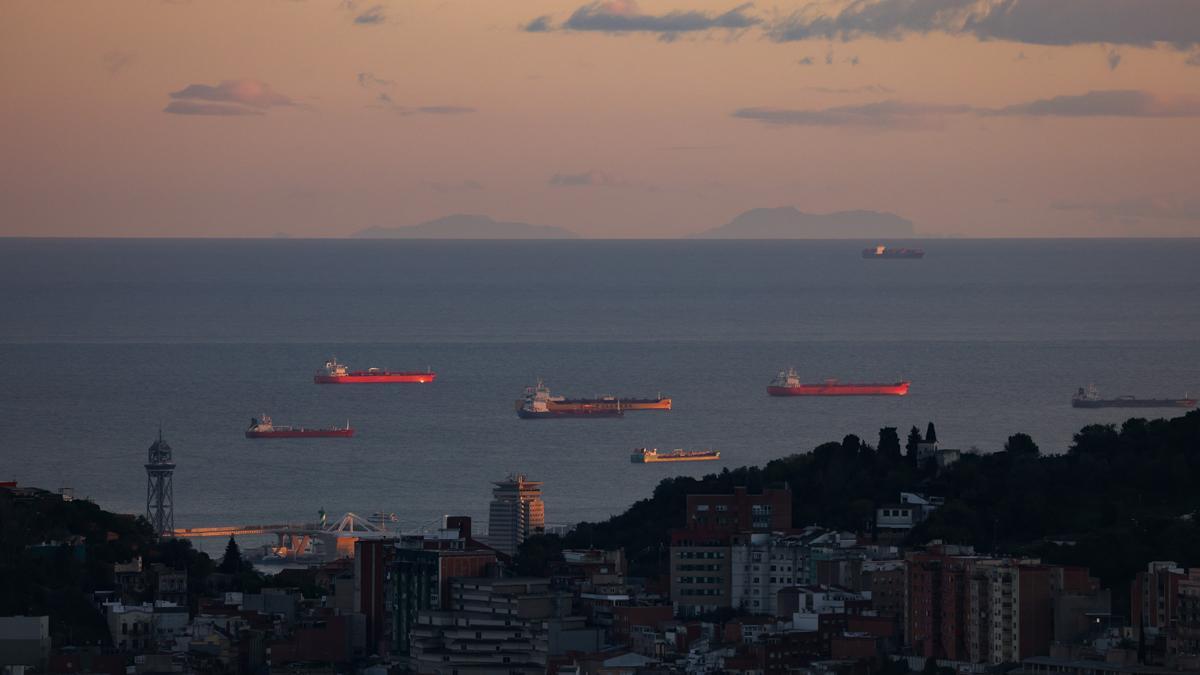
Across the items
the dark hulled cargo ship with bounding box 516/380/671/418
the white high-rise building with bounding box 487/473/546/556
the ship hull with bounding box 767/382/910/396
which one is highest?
the ship hull with bounding box 767/382/910/396

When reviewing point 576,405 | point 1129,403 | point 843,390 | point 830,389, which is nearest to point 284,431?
point 576,405

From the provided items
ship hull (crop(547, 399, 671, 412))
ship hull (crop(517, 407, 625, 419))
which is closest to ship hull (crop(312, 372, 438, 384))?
ship hull (crop(547, 399, 671, 412))

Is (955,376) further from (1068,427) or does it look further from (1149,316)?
(1149,316)

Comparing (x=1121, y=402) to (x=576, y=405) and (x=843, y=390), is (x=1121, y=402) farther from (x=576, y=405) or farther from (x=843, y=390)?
(x=576, y=405)

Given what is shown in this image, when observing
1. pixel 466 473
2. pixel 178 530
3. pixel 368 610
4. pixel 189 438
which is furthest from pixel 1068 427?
pixel 368 610

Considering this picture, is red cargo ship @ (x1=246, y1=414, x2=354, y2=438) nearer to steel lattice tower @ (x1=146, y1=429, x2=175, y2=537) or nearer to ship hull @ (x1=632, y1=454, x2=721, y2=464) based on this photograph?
ship hull @ (x1=632, y1=454, x2=721, y2=464)

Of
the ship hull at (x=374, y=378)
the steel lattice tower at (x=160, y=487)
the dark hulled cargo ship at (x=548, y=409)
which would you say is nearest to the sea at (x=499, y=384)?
the dark hulled cargo ship at (x=548, y=409)

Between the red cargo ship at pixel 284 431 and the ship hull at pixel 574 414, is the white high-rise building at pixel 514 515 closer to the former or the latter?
the red cargo ship at pixel 284 431
